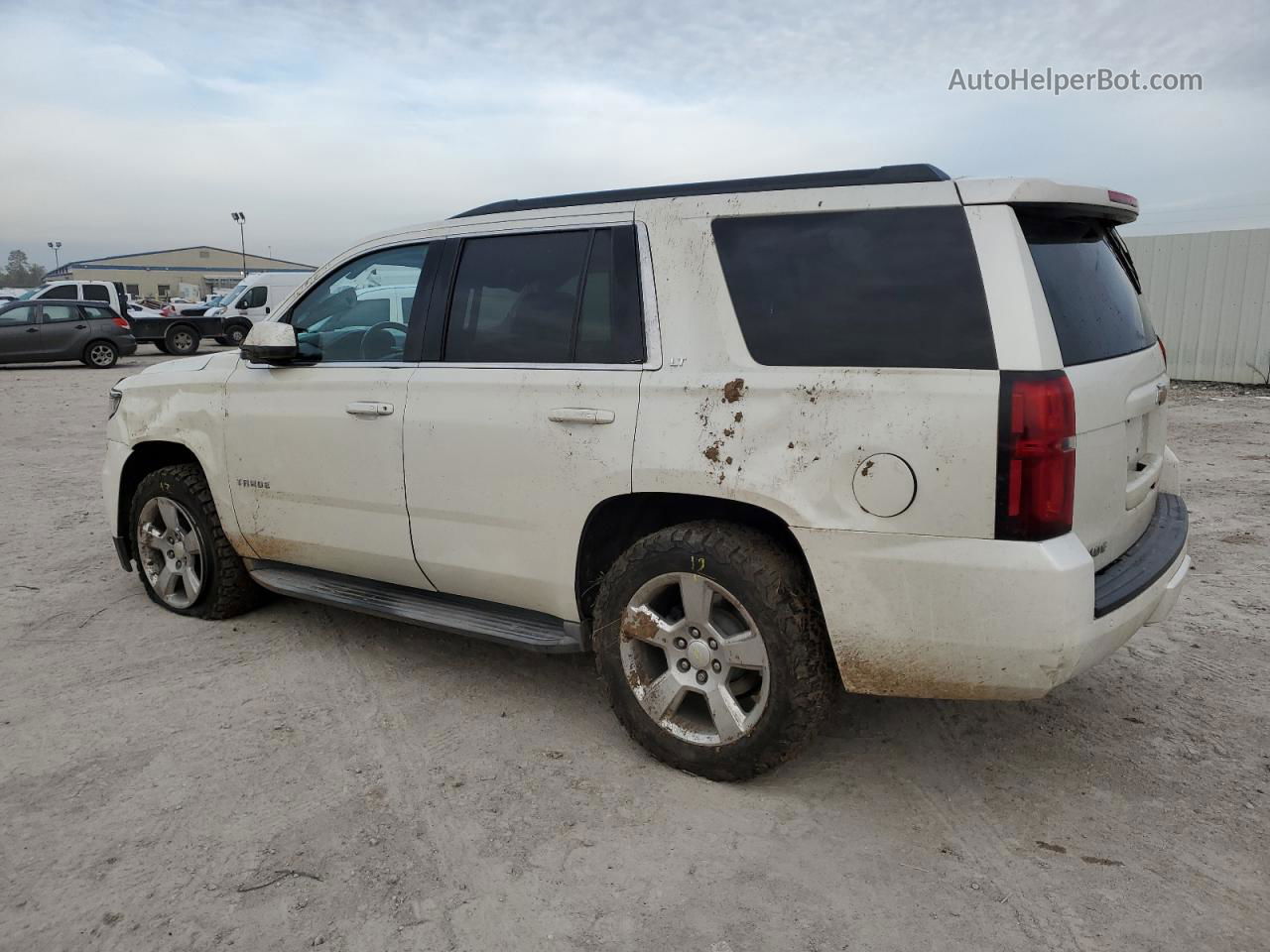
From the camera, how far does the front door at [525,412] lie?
316cm

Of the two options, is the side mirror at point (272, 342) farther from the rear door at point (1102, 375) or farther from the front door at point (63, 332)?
the front door at point (63, 332)

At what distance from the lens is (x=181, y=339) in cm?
2264

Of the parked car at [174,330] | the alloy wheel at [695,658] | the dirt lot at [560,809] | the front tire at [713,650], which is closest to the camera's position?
the dirt lot at [560,809]

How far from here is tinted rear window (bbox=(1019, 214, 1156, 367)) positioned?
2.65 meters

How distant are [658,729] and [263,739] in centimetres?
147

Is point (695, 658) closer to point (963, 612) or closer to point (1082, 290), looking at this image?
point (963, 612)

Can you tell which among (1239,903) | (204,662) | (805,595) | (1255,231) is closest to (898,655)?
(805,595)

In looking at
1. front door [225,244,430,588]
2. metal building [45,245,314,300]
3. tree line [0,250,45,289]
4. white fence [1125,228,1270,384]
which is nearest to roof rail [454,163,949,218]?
front door [225,244,430,588]

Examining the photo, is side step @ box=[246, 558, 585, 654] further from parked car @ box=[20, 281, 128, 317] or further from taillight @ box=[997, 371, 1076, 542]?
parked car @ box=[20, 281, 128, 317]

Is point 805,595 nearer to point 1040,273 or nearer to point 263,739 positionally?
point 1040,273

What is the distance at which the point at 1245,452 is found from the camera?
8.69 m

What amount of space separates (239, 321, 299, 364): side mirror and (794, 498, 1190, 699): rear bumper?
94.6 inches

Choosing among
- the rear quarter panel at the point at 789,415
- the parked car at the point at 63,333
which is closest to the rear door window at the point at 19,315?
the parked car at the point at 63,333

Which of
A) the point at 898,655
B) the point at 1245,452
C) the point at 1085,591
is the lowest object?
the point at 1245,452
